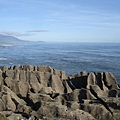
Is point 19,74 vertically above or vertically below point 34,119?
above

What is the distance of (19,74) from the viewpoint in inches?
1299

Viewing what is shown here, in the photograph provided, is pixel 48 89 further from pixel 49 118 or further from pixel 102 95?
pixel 49 118

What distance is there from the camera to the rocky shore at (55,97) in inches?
876

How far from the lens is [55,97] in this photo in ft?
89.3

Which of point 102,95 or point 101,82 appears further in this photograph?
point 101,82

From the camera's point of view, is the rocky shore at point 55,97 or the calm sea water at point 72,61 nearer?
the rocky shore at point 55,97

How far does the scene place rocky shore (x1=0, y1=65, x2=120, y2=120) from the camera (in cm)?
2225

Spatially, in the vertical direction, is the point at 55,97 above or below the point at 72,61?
above

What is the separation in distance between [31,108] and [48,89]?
482cm

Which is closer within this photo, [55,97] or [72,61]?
[55,97]

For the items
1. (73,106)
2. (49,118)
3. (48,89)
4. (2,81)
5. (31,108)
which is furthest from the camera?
(2,81)

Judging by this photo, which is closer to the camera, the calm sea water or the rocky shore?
the rocky shore

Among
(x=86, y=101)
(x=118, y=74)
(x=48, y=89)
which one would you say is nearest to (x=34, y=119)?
(x=86, y=101)

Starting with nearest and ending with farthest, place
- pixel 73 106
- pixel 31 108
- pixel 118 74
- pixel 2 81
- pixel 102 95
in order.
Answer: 1. pixel 73 106
2. pixel 31 108
3. pixel 102 95
4. pixel 2 81
5. pixel 118 74
